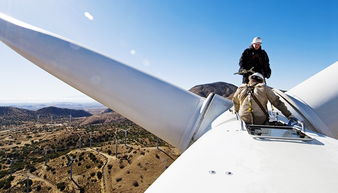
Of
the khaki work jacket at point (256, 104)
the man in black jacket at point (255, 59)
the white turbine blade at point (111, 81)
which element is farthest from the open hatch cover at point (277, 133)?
the man in black jacket at point (255, 59)

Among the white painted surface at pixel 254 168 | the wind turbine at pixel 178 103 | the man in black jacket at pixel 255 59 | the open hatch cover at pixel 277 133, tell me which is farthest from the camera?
the man in black jacket at pixel 255 59

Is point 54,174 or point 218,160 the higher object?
point 218,160

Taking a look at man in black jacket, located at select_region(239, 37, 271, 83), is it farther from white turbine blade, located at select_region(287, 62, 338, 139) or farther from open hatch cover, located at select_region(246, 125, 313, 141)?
open hatch cover, located at select_region(246, 125, 313, 141)

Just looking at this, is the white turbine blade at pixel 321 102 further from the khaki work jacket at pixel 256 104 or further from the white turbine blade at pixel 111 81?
the white turbine blade at pixel 111 81

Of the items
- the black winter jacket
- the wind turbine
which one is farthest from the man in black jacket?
the wind turbine

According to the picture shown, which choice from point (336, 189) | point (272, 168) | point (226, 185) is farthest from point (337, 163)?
point (226, 185)

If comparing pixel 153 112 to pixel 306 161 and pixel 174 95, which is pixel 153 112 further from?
pixel 306 161
